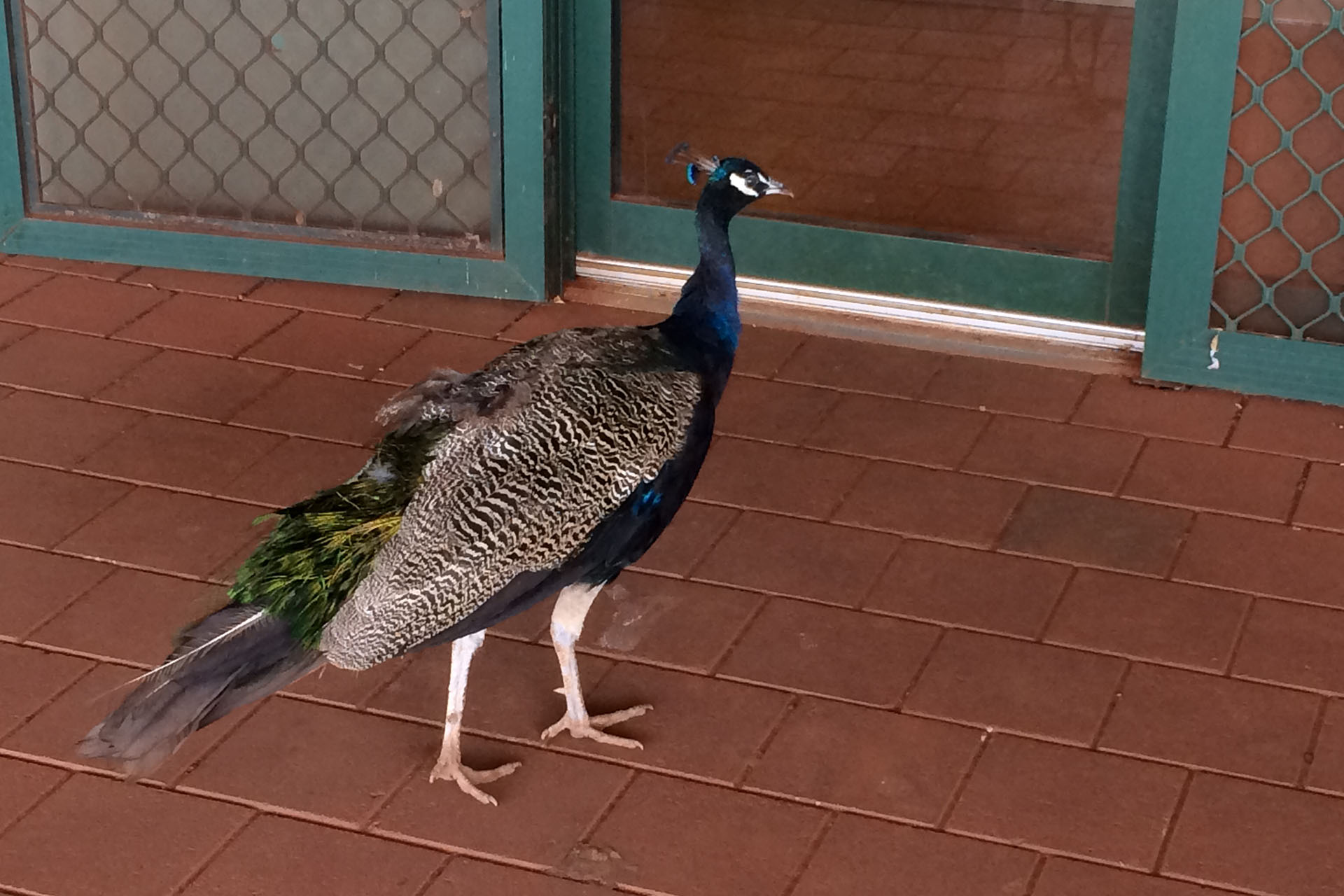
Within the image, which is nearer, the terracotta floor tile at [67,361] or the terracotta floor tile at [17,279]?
the terracotta floor tile at [67,361]

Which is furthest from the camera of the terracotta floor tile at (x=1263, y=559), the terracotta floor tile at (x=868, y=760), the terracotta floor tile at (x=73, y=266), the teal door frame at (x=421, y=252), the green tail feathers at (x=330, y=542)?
the terracotta floor tile at (x=73, y=266)

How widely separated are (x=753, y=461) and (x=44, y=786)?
59.2 inches

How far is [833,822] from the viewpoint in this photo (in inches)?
102

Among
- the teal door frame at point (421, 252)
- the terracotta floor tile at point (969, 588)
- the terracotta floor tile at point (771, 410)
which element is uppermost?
the teal door frame at point (421, 252)

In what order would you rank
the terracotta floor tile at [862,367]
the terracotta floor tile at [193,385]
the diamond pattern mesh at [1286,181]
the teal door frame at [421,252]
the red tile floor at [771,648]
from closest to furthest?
the red tile floor at [771,648]
the diamond pattern mesh at [1286,181]
the terracotta floor tile at [193,385]
the terracotta floor tile at [862,367]
the teal door frame at [421,252]

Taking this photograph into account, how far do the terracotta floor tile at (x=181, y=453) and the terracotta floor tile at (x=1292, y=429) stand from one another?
1977 mm

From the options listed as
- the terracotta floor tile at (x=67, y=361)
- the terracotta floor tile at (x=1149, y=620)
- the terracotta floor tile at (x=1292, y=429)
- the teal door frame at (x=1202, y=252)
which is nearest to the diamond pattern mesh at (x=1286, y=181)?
the teal door frame at (x=1202, y=252)

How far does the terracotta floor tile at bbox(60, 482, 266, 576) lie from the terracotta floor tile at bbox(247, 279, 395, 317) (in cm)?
86

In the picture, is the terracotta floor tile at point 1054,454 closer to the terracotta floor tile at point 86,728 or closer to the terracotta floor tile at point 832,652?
the terracotta floor tile at point 832,652

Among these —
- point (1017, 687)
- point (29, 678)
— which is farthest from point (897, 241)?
point (29, 678)

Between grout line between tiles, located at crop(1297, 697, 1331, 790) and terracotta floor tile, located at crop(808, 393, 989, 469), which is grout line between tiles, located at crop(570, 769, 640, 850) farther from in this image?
terracotta floor tile, located at crop(808, 393, 989, 469)

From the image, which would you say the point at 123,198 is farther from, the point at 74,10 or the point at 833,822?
the point at 833,822

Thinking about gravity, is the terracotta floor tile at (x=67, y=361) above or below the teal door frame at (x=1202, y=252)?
below

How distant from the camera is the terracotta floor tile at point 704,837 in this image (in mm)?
2477
